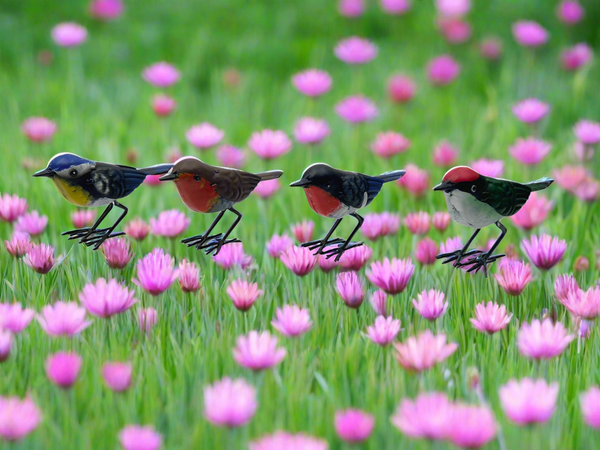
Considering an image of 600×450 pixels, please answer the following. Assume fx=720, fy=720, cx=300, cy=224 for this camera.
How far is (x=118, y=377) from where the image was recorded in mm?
1446

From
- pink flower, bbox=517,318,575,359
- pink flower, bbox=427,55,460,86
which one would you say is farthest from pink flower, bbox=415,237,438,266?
pink flower, bbox=427,55,460,86

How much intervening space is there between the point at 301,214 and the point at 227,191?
40.1 inches

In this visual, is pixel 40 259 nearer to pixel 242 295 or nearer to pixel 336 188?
pixel 242 295

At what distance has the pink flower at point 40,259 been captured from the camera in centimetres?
193

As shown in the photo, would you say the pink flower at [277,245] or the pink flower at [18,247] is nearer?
the pink flower at [18,247]

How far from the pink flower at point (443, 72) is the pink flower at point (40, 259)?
2980 mm

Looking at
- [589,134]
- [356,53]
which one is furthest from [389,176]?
[356,53]

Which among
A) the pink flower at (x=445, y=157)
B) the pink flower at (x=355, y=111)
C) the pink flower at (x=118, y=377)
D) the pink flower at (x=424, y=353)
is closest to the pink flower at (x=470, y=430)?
the pink flower at (x=424, y=353)

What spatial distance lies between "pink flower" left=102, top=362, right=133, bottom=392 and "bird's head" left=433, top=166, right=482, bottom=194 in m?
0.86

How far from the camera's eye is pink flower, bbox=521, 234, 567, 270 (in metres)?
2.02

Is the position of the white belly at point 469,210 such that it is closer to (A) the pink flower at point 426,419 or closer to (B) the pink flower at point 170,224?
(A) the pink flower at point 426,419

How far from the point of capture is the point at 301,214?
280 cm

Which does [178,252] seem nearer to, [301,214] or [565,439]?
[301,214]

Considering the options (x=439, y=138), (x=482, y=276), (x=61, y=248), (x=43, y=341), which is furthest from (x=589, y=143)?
(x=43, y=341)
